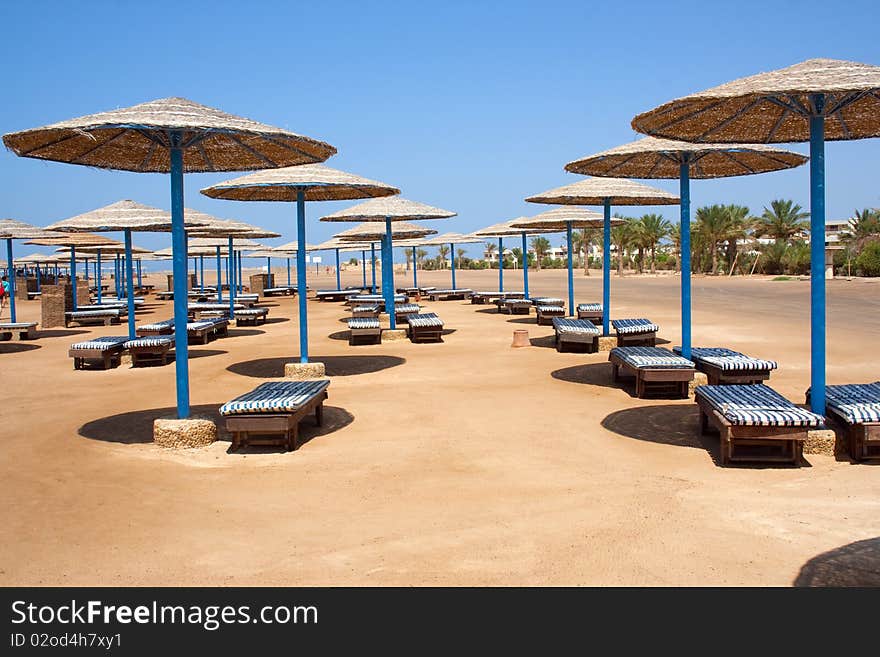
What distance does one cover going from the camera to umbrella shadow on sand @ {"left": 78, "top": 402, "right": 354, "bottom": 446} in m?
7.67

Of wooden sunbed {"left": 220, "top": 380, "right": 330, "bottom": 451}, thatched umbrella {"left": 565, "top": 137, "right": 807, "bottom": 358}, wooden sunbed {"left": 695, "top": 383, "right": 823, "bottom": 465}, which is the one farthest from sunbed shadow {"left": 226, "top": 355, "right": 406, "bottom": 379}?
wooden sunbed {"left": 695, "top": 383, "right": 823, "bottom": 465}

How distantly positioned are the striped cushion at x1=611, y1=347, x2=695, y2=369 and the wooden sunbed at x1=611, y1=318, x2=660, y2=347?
2.35m

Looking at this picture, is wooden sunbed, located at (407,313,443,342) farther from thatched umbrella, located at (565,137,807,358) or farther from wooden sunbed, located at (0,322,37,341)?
wooden sunbed, located at (0,322,37,341)

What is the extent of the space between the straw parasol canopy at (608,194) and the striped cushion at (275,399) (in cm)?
699

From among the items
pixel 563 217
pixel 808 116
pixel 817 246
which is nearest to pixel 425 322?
pixel 563 217

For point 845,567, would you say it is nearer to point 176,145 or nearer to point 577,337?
point 176,145

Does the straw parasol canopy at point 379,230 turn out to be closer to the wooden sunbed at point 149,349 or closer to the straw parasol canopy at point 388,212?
the straw parasol canopy at point 388,212

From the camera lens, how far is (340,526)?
4.99 metres

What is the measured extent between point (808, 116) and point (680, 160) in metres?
3.40

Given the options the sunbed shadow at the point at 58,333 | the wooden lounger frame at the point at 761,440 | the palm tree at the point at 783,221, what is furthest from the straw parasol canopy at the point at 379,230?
the palm tree at the point at 783,221

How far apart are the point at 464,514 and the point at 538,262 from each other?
221 feet

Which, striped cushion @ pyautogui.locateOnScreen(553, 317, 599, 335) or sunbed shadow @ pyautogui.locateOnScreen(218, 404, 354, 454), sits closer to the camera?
sunbed shadow @ pyautogui.locateOnScreen(218, 404, 354, 454)
